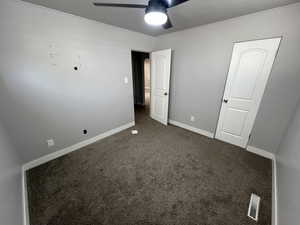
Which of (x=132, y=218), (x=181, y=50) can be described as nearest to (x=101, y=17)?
(x=181, y=50)

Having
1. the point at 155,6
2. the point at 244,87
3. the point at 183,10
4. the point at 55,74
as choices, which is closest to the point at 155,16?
the point at 155,6

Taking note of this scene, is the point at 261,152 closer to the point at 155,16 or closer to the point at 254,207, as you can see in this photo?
the point at 254,207

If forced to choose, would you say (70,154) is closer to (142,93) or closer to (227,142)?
(227,142)

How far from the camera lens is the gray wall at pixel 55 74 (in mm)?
1657

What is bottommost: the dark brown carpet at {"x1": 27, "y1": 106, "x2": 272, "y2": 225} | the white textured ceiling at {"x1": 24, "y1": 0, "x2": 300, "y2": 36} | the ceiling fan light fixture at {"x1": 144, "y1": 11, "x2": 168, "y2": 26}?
the dark brown carpet at {"x1": 27, "y1": 106, "x2": 272, "y2": 225}

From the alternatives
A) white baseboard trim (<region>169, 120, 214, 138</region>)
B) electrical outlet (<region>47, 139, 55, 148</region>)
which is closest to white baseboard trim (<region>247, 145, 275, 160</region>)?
white baseboard trim (<region>169, 120, 214, 138</region>)

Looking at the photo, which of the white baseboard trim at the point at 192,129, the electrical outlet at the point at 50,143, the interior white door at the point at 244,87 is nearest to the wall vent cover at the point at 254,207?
the interior white door at the point at 244,87

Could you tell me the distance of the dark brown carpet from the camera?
1.35 meters

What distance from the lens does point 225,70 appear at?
249cm

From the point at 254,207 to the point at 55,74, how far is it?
10.9 feet

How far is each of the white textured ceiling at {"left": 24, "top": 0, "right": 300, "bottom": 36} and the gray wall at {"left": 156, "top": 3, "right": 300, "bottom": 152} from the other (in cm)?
21

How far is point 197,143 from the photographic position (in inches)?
106

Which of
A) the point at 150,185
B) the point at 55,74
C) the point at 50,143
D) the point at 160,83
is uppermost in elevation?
the point at 55,74

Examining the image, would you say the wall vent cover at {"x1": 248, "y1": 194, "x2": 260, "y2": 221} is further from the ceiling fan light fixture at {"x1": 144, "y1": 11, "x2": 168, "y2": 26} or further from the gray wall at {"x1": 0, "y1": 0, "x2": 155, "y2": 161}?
the gray wall at {"x1": 0, "y1": 0, "x2": 155, "y2": 161}
